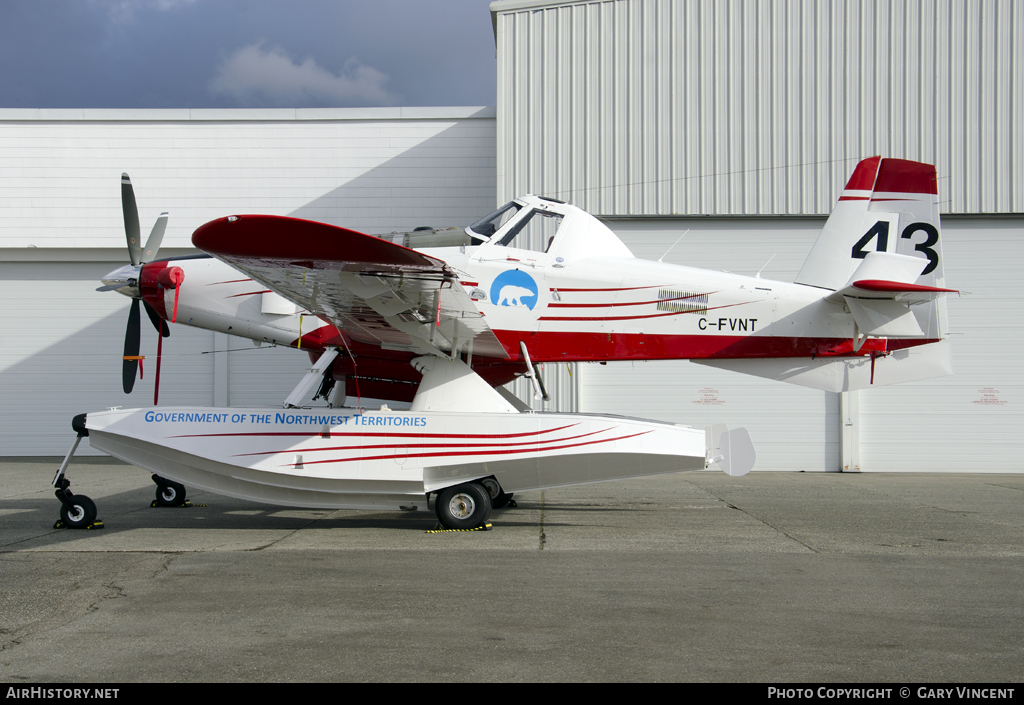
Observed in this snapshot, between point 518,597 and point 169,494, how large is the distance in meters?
6.39

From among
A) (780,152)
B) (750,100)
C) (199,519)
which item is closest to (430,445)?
(199,519)

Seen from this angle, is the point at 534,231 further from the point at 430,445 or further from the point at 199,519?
the point at 199,519

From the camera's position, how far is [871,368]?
810cm

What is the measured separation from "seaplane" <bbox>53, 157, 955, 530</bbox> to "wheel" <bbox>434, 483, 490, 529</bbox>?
0.01m

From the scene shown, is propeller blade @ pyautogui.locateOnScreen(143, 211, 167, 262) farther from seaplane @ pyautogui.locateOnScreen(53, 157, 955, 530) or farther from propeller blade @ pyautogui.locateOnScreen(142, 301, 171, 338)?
propeller blade @ pyautogui.locateOnScreen(142, 301, 171, 338)

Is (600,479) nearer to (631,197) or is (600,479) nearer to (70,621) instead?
(70,621)

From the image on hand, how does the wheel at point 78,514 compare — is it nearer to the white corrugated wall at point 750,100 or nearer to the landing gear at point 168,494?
the landing gear at point 168,494

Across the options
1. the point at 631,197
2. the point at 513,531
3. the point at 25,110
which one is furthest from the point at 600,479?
the point at 25,110

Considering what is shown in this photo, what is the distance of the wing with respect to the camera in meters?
5.49

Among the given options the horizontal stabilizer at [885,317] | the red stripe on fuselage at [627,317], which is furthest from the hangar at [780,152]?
the horizontal stabilizer at [885,317]

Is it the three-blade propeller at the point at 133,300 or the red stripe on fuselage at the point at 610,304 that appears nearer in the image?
the red stripe on fuselage at the point at 610,304

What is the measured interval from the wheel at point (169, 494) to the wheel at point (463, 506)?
12.7ft

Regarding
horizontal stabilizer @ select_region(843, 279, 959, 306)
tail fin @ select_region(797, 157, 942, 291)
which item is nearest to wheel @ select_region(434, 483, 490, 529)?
horizontal stabilizer @ select_region(843, 279, 959, 306)

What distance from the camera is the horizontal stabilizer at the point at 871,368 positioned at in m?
8.10
